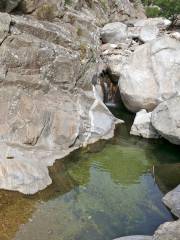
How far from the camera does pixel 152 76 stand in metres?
21.7

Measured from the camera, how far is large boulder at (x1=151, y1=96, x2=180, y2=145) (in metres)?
17.9

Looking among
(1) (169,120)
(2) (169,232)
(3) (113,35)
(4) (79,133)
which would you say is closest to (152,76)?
(1) (169,120)

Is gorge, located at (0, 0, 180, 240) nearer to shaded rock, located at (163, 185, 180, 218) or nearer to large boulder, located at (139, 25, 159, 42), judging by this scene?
shaded rock, located at (163, 185, 180, 218)

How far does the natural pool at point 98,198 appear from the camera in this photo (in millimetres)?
11477

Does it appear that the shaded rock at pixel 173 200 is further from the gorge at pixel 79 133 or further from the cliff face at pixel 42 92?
the cliff face at pixel 42 92

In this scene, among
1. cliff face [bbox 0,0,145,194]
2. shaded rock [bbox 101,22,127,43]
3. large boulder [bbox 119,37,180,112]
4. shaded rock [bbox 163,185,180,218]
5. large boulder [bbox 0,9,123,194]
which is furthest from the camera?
shaded rock [bbox 101,22,127,43]

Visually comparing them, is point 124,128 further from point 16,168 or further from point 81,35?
point 16,168

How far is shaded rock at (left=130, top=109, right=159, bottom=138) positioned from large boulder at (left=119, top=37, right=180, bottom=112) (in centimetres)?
126

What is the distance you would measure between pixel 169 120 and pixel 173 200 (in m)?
5.57

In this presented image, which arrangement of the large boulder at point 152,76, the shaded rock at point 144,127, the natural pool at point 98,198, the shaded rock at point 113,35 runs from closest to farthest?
the natural pool at point 98,198 → the shaded rock at point 144,127 → the large boulder at point 152,76 → the shaded rock at point 113,35

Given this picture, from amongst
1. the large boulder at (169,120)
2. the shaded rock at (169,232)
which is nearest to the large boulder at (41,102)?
the large boulder at (169,120)

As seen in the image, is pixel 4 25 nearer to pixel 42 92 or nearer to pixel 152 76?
pixel 42 92

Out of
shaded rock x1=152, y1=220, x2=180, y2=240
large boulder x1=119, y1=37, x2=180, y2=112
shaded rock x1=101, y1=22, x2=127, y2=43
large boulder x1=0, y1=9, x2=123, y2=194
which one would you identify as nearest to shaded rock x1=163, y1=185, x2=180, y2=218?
shaded rock x1=152, y1=220, x2=180, y2=240

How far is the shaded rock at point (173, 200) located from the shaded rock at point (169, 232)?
264cm
